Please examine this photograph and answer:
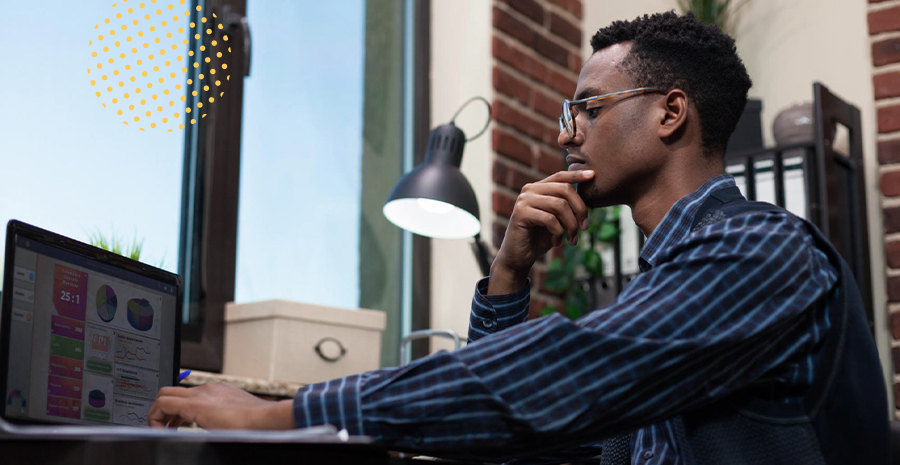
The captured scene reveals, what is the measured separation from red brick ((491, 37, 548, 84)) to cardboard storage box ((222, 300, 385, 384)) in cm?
90

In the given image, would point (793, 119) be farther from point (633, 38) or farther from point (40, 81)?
point (40, 81)

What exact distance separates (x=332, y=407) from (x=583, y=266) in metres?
2.10

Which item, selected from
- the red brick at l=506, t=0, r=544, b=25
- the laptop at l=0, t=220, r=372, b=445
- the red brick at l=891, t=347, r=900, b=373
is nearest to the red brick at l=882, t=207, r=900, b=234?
the red brick at l=891, t=347, r=900, b=373

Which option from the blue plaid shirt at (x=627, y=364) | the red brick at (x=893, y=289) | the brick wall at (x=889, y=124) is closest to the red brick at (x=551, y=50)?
the brick wall at (x=889, y=124)

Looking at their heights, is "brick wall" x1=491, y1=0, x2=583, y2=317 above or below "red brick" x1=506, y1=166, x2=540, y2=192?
above

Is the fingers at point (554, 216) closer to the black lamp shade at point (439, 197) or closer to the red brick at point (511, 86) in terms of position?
the black lamp shade at point (439, 197)

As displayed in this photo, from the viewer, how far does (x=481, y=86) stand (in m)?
2.77

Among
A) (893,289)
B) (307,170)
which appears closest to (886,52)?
(893,289)

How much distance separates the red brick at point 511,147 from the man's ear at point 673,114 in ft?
4.74

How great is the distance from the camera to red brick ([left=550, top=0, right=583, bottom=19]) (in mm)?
3074

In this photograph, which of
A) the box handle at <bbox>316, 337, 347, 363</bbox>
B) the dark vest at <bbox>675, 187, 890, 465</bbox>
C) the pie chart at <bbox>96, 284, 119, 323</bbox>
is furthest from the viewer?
the box handle at <bbox>316, 337, 347, 363</bbox>

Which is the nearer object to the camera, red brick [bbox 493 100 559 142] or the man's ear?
the man's ear

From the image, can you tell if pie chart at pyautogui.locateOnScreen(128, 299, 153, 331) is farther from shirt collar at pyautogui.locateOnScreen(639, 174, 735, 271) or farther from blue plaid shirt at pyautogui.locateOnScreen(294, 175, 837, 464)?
shirt collar at pyautogui.locateOnScreen(639, 174, 735, 271)

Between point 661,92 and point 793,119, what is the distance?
1.40 meters
